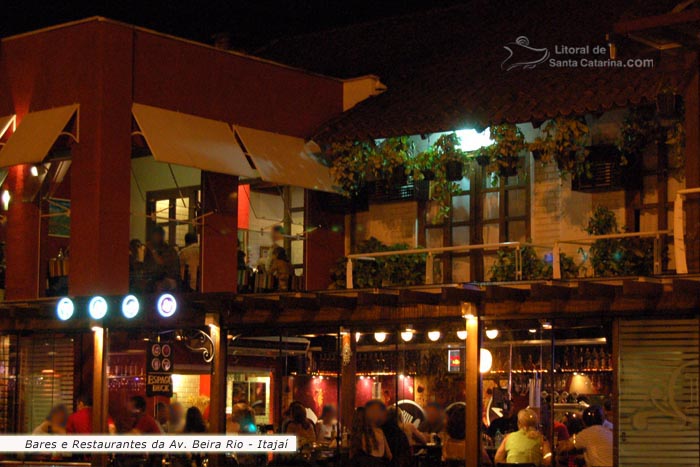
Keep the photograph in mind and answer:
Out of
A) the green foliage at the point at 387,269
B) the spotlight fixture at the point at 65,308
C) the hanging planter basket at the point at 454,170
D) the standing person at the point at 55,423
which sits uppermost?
the hanging planter basket at the point at 454,170

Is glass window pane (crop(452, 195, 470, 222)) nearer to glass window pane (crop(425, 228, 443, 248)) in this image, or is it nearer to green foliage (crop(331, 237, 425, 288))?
glass window pane (crop(425, 228, 443, 248))

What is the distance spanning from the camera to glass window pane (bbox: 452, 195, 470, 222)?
65.5 feet

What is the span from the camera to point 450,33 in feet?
72.9

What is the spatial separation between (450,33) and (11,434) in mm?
10602

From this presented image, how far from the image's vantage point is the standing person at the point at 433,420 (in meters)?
17.0

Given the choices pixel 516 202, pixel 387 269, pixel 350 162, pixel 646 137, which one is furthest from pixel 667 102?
pixel 350 162

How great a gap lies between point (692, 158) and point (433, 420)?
511 cm

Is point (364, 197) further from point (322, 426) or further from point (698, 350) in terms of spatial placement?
point (698, 350)

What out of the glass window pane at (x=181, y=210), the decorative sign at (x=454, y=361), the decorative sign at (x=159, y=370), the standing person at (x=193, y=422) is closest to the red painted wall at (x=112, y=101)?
the decorative sign at (x=159, y=370)

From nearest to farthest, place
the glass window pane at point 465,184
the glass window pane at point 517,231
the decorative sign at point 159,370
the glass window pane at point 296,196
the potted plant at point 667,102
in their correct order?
1. the potted plant at point 667,102
2. the decorative sign at point 159,370
3. the glass window pane at point 517,231
4. the glass window pane at point 465,184
5. the glass window pane at point 296,196

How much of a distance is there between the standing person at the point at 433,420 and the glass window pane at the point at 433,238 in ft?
12.8

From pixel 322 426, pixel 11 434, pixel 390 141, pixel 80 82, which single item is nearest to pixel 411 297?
pixel 322 426

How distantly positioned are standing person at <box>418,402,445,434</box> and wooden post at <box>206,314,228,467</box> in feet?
10.4

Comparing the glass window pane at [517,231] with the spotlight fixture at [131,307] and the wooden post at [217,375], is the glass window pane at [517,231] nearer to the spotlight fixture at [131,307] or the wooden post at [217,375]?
the wooden post at [217,375]
